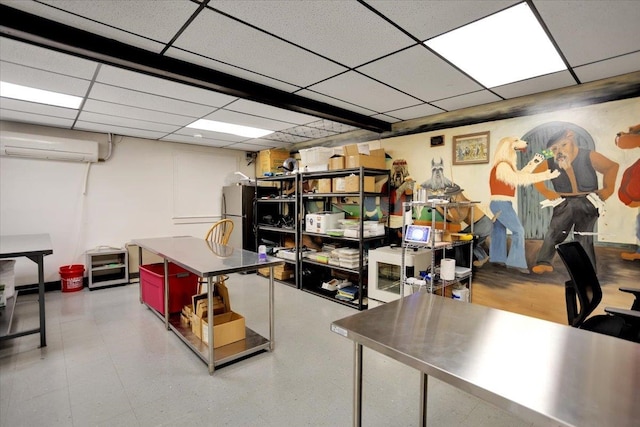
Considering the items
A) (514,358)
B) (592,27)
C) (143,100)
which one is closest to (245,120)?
(143,100)

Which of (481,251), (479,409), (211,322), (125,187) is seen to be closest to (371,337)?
(479,409)

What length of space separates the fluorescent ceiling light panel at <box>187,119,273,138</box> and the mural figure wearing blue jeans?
3.17 meters

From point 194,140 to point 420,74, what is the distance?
4.28 m

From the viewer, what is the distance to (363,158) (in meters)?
4.12

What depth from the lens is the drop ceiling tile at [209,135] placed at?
4.84 m

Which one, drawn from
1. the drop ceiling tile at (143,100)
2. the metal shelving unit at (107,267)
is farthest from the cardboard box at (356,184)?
Answer: the metal shelving unit at (107,267)

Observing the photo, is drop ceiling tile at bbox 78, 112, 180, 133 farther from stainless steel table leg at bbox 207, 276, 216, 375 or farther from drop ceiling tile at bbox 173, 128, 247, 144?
stainless steel table leg at bbox 207, 276, 216, 375

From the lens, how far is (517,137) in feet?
10.6

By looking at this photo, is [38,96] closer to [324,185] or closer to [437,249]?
[324,185]

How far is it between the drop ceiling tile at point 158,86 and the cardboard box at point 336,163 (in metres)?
1.70

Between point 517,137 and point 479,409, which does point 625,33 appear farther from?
point 479,409

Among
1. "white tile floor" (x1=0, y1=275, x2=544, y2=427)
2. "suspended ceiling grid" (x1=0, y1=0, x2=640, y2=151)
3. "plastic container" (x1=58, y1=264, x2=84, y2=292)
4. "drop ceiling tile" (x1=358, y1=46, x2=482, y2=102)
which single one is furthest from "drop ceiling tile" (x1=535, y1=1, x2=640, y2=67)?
"plastic container" (x1=58, y1=264, x2=84, y2=292)

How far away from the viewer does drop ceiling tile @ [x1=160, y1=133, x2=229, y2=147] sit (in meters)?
5.29

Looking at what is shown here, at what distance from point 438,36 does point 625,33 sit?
1.15 m
